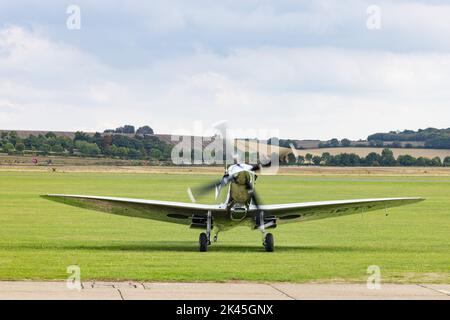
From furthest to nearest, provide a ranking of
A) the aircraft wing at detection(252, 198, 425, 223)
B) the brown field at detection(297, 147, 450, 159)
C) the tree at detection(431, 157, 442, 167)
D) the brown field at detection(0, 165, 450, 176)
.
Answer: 1. the tree at detection(431, 157, 442, 167)
2. the brown field at detection(297, 147, 450, 159)
3. the brown field at detection(0, 165, 450, 176)
4. the aircraft wing at detection(252, 198, 425, 223)

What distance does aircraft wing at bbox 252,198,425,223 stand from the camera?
31.2 metres

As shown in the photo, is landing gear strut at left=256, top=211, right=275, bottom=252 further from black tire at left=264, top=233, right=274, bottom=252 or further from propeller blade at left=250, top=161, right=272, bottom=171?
propeller blade at left=250, top=161, right=272, bottom=171

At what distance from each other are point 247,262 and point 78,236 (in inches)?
510

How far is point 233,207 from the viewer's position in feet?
97.5

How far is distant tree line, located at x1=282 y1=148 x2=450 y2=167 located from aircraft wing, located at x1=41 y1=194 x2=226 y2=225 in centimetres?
14381

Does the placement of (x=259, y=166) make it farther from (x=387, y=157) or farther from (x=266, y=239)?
(x=387, y=157)

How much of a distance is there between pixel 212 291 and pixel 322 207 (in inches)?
484

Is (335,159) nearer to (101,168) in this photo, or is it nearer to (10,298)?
(101,168)

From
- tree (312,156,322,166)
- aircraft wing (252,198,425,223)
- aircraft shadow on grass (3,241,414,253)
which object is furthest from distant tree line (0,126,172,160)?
aircraft wing (252,198,425,223)

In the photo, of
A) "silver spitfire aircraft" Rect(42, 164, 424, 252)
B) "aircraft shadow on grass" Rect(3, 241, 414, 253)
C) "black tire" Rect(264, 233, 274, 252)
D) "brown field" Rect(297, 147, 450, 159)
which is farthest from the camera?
"brown field" Rect(297, 147, 450, 159)

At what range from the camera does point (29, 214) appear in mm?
52062

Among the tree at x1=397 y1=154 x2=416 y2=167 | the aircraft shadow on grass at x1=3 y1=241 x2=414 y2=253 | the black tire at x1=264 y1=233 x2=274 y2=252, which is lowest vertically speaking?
the aircraft shadow on grass at x1=3 y1=241 x2=414 y2=253

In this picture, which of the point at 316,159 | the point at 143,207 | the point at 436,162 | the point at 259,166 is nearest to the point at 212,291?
the point at 259,166

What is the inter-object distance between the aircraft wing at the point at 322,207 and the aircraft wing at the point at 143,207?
1.86 m
